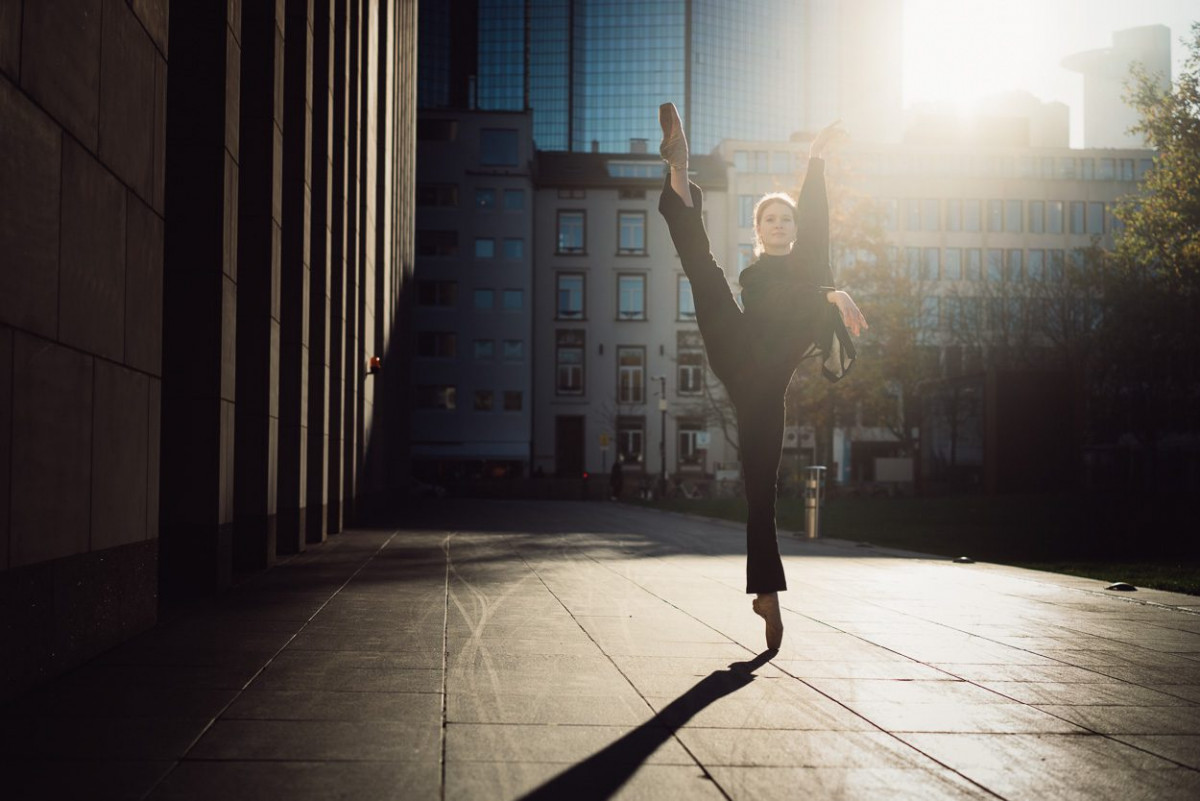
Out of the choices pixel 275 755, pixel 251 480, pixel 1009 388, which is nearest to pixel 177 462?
pixel 251 480

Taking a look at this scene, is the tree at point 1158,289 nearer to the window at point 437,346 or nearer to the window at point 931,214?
the window at point 931,214

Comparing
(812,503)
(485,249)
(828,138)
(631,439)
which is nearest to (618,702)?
(828,138)

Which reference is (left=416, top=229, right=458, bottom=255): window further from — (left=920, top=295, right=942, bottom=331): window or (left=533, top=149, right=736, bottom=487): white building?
(left=920, top=295, right=942, bottom=331): window

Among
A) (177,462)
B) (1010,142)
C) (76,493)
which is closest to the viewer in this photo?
(76,493)

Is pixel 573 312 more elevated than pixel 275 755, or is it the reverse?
pixel 573 312

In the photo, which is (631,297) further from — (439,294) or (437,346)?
(437,346)

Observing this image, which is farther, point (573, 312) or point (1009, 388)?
point (573, 312)

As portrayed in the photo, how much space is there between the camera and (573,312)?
63.3 m

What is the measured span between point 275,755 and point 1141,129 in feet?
95.7

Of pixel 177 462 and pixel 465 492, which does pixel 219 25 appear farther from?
pixel 465 492

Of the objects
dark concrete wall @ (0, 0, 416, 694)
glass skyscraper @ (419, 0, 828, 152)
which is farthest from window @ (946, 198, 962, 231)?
dark concrete wall @ (0, 0, 416, 694)

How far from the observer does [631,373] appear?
207ft

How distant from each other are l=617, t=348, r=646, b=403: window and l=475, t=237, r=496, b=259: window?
28.0 ft

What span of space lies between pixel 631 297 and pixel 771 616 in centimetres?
5825
